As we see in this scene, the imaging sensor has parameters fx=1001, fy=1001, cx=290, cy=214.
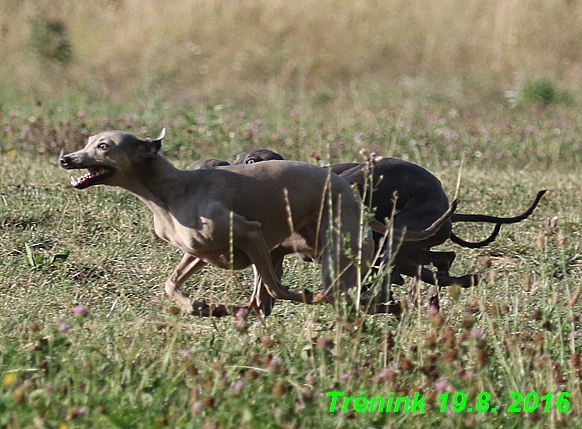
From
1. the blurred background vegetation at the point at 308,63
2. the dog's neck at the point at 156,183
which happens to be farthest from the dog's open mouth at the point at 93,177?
the blurred background vegetation at the point at 308,63

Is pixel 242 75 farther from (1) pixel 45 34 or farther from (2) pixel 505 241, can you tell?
(2) pixel 505 241

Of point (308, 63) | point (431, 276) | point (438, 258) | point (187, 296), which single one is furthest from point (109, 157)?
point (308, 63)

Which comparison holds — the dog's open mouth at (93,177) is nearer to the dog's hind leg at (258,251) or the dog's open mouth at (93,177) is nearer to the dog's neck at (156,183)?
the dog's neck at (156,183)

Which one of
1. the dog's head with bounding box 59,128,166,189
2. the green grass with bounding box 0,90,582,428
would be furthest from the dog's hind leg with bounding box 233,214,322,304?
the dog's head with bounding box 59,128,166,189

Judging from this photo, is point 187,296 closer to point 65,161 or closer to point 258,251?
point 258,251

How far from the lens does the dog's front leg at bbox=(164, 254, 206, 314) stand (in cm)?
454

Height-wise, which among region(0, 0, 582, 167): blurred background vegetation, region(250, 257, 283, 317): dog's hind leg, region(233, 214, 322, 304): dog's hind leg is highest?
region(233, 214, 322, 304): dog's hind leg

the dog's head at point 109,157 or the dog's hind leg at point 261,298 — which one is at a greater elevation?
the dog's head at point 109,157

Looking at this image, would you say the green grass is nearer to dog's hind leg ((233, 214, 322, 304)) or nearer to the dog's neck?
dog's hind leg ((233, 214, 322, 304))

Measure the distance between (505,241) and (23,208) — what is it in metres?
3.17

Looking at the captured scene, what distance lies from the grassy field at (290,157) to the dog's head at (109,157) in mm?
608

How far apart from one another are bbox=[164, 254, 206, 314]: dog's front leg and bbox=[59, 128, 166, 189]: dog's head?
551mm

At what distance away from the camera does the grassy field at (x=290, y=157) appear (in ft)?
10.5

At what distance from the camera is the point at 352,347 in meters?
3.56
